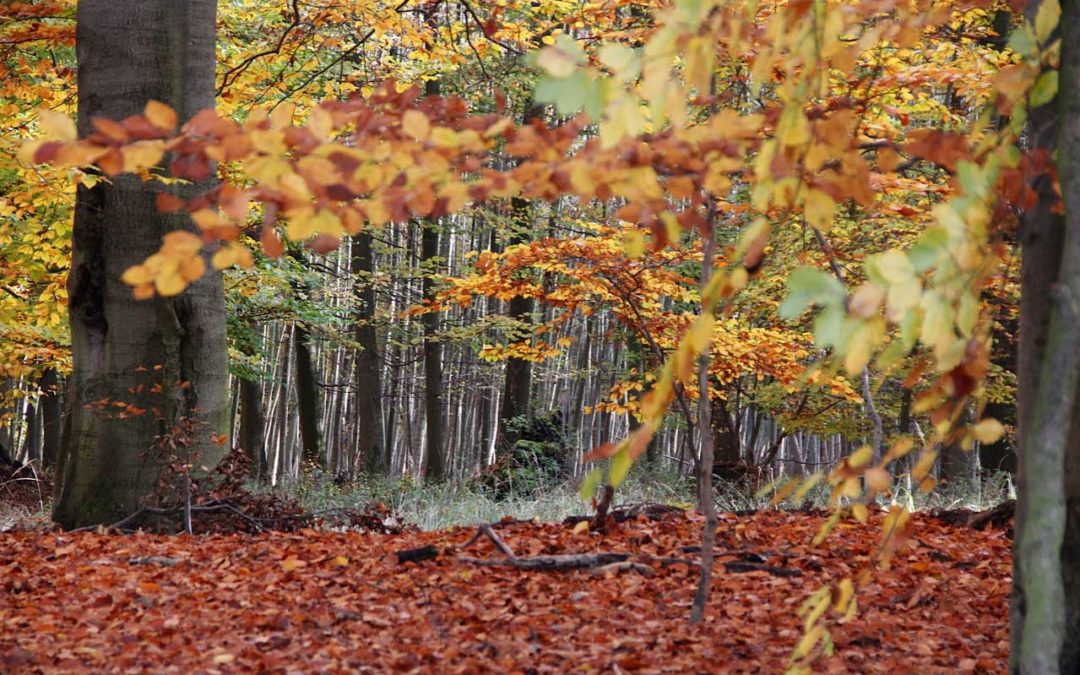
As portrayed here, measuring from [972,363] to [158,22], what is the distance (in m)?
5.12

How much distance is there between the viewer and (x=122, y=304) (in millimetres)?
5461

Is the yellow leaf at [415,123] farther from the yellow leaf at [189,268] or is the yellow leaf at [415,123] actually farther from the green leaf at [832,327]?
the green leaf at [832,327]

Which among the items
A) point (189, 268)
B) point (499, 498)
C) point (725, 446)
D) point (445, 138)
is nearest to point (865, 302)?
point (445, 138)

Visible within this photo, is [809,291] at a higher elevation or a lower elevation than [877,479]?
higher

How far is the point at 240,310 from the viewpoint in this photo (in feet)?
41.9

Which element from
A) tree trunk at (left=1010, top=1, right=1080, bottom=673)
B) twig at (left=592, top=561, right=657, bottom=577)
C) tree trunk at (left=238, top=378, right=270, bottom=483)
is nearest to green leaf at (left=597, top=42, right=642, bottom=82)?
tree trunk at (left=1010, top=1, right=1080, bottom=673)

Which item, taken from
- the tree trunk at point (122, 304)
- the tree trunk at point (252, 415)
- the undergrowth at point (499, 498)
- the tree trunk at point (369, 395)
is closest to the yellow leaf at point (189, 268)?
the tree trunk at point (122, 304)

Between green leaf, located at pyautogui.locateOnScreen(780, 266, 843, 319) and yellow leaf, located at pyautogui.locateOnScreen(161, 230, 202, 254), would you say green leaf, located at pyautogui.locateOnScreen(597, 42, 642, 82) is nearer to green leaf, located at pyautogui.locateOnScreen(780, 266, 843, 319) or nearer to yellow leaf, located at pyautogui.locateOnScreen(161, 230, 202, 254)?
green leaf, located at pyautogui.locateOnScreen(780, 266, 843, 319)

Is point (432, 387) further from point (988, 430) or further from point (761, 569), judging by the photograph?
point (988, 430)

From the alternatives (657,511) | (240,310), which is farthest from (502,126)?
(240,310)

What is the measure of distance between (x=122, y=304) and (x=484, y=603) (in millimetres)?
3082

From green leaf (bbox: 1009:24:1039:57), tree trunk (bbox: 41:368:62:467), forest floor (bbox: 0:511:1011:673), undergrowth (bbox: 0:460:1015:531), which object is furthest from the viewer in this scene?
tree trunk (bbox: 41:368:62:467)

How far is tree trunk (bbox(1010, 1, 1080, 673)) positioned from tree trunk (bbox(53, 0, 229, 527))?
4.57 meters

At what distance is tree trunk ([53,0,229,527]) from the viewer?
5461 millimetres
